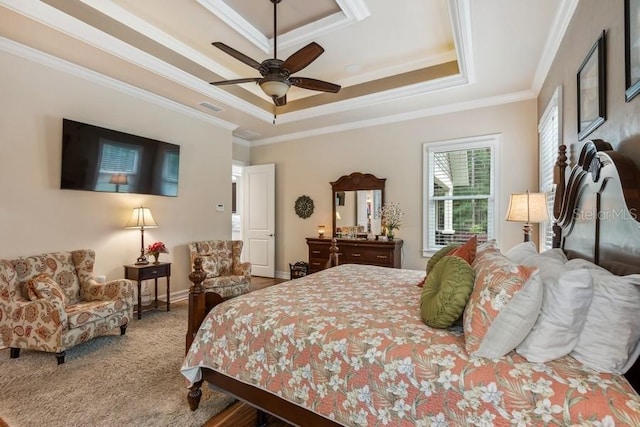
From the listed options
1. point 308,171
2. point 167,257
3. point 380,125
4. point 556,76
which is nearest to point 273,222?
point 308,171

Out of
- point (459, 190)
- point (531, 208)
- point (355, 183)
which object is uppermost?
point (355, 183)

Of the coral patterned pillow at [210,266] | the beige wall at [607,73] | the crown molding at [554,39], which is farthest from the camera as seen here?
the coral patterned pillow at [210,266]

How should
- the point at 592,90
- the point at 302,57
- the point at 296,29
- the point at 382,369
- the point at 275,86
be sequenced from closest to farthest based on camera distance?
1. the point at 382,369
2. the point at 592,90
3. the point at 302,57
4. the point at 275,86
5. the point at 296,29

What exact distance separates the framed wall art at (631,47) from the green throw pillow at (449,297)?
107 centimetres

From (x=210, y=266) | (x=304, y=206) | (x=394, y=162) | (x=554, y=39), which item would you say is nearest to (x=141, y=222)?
(x=210, y=266)

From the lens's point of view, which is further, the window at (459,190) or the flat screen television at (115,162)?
the window at (459,190)

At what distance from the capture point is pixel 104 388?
2.30 meters

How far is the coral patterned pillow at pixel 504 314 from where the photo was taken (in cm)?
126

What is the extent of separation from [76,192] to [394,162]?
4.27 m

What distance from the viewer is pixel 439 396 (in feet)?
4.10

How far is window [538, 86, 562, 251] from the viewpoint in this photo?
2.87 m

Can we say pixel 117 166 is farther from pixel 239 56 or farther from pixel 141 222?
pixel 239 56

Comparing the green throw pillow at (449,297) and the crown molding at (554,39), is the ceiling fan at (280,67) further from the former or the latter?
the green throw pillow at (449,297)

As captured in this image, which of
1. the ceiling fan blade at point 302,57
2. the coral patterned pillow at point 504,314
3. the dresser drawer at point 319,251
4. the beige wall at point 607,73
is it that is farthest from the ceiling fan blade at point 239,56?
the dresser drawer at point 319,251
